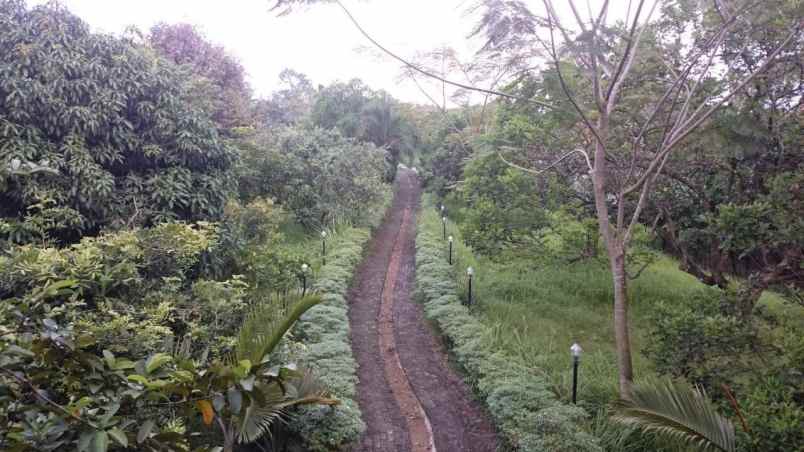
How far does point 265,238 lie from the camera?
11219mm

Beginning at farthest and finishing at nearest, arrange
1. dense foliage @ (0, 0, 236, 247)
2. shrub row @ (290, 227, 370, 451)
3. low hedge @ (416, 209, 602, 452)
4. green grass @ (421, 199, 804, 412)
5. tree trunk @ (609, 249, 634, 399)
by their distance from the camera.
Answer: green grass @ (421, 199, 804, 412) < dense foliage @ (0, 0, 236, 247) < tree trunk @ (609, 249, 634, 399) < shrub row @ (290, 227, 370, 451) < low hedge @ (416, 209, 602, 452)

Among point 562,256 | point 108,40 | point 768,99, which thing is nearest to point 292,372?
point 108,40

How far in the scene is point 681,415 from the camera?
411 centimetres

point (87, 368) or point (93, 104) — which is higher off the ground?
point (93, 104)

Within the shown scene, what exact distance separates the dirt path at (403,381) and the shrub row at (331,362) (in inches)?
13.1

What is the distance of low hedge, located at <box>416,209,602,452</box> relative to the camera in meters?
5.03

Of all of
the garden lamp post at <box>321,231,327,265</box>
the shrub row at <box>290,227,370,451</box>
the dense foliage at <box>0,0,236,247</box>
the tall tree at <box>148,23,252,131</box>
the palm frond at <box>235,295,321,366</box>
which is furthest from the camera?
the tall tree at <box>148,23,252,131</box>

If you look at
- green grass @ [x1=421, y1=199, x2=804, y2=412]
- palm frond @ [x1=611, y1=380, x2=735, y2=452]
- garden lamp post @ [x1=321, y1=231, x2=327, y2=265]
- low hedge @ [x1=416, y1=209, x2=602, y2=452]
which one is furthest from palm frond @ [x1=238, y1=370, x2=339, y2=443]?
garden lamp post @ [x1=321, y1=231, x2=327, y2=265]

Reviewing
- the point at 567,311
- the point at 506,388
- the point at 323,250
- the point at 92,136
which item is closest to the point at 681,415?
the point at 506,388

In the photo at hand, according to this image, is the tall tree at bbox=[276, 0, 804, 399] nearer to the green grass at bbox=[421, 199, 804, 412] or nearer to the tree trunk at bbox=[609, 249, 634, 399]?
the tree trunk at bbox=[609, 249, 634, 399]

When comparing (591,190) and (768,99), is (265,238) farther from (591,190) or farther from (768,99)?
(768,99)

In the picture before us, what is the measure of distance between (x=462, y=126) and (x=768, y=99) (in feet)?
64.7

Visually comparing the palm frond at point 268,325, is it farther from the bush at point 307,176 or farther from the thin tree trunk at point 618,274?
the bush at point 307,176

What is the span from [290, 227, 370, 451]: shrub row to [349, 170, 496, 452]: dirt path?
33 cm
